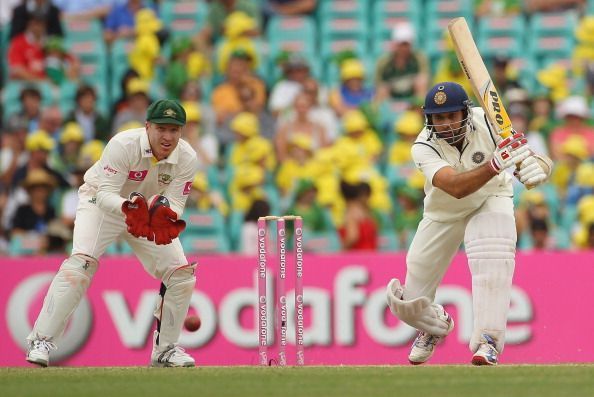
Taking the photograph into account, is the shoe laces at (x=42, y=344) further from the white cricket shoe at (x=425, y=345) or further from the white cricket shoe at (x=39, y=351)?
the white cricket shoe at (x=425, y=345)

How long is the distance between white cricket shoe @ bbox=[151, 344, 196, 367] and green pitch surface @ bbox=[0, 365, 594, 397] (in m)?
0.36

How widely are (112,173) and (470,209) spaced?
Result: 1973 mm

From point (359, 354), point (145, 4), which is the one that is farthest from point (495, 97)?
point (145, 4)

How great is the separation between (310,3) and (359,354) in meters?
5.32

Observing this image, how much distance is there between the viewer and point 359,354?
10156 millimetres

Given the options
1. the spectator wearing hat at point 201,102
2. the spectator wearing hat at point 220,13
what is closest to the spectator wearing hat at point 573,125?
the spectator wearing hat at point 201,102

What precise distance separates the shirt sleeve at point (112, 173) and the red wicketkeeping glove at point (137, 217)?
179 millimetres

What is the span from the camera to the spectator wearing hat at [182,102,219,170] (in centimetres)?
1282

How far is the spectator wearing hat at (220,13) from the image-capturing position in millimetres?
14422

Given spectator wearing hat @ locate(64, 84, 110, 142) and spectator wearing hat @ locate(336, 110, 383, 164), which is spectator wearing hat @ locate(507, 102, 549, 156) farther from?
spectator wearing hat @ locate(64, 84, 110, 142)

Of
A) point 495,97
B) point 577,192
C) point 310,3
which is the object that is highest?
point 310,3

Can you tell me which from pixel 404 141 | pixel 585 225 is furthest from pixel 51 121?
pixel 585 225

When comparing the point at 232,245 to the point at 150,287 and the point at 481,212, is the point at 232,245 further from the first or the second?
the point at 481,212

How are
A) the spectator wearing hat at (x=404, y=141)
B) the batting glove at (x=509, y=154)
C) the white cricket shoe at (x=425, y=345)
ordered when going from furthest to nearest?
the spectator wearing hat at (x=404, y=141) < the white cricket shoe at (x=425, y=345) < the batting glove at (x=509, y=154)
